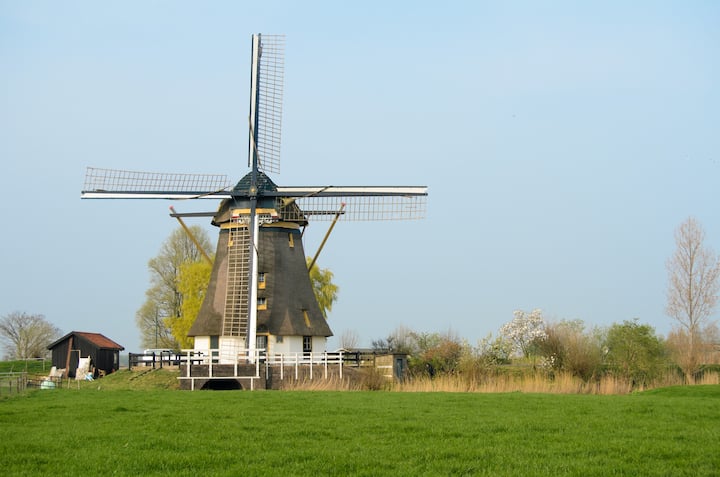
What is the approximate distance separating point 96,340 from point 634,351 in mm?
25649

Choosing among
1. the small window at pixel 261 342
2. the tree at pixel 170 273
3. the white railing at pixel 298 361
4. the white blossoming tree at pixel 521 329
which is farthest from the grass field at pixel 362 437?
the tree at pixel 170 273

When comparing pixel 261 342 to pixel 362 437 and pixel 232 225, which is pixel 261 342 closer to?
pixel 232 225

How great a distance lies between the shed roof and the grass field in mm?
24938

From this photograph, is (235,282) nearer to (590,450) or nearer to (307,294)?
(307,294)

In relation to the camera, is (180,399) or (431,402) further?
(180,399)

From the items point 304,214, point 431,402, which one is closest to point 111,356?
point 304,214

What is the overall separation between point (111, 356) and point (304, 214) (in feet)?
51.9

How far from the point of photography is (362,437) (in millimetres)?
10867

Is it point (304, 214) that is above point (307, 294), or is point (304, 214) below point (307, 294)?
above

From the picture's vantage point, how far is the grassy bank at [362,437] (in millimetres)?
8836

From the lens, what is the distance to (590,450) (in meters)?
9.77

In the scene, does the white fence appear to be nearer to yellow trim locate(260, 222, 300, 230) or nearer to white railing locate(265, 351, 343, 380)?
white railing locate(265, 351, 343, 380)

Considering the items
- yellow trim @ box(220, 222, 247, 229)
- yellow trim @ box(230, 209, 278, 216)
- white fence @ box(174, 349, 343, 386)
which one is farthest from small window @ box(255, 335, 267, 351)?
yellow trim @ box(230, 209, 278, 216)

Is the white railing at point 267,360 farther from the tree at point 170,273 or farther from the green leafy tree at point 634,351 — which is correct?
the tree at point 170,273
